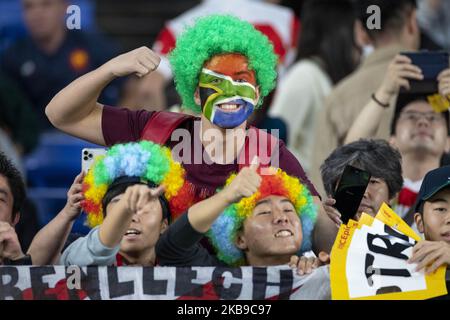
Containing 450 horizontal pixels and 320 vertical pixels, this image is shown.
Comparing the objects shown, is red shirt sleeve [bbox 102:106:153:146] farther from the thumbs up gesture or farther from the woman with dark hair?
the woman with dark hair

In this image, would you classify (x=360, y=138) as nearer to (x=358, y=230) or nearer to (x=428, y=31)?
(x=358, y=230)

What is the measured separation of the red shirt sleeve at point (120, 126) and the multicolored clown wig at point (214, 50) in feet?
0.70

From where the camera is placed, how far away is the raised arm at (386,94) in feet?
21.1

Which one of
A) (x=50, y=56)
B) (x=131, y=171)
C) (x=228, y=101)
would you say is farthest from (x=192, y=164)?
(x=50, y=56)

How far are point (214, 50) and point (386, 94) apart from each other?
130 cm

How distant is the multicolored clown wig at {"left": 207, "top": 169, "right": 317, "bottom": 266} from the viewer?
521 cm

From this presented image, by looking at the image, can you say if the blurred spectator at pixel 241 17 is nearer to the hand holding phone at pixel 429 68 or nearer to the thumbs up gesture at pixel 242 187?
the hand holding phone at pixel 429 68

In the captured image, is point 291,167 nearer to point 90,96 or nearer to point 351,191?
point 351,191

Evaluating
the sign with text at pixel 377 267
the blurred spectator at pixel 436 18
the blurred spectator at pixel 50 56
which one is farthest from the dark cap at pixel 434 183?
the blurred spectator at pixel 436 18

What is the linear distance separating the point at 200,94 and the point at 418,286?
3.95ft

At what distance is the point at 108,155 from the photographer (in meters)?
5.21

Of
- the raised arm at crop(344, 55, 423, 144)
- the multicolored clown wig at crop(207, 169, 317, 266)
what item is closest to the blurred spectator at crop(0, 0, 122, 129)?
the raised arm at crop(344, 55, 423, 144)

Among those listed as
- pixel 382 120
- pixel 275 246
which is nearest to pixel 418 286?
pixel 275 246

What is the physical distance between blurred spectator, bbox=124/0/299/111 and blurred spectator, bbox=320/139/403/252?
3.06 metres
